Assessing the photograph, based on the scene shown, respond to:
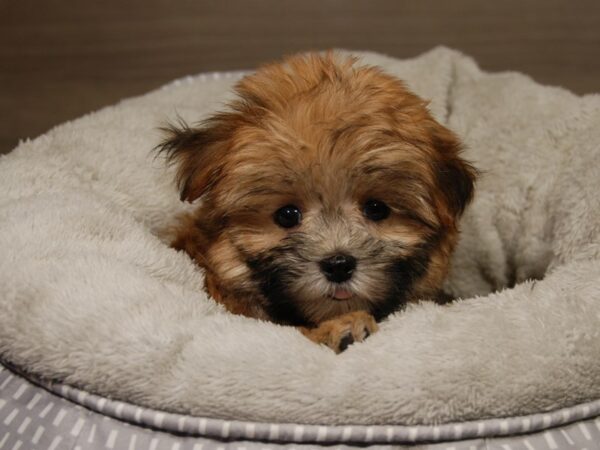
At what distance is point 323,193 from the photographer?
1.59 metres

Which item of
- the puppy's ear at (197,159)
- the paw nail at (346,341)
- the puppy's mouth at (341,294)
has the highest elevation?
the puppy's ear at (197,159)

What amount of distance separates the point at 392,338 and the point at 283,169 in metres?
0.44

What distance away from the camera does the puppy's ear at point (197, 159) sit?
1.66m

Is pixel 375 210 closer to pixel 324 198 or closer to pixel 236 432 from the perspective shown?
pixel 324 198

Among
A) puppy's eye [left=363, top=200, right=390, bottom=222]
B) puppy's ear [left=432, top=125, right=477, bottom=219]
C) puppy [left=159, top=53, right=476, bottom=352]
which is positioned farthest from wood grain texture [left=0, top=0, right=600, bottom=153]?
puppy's eye [left=363, top=200, right=390, bottom=222]

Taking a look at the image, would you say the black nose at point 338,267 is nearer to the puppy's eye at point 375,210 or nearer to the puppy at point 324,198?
the puppy at point 324,198

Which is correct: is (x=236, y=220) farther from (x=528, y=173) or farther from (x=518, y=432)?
(x=528, y=173)

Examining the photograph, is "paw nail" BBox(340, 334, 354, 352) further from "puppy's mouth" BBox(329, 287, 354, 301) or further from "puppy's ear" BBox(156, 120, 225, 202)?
"puppy's ear" BBox(156, 120, 225, 202)

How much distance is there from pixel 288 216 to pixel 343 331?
0.31 m

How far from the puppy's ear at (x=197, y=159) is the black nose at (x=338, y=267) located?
1.12 feet

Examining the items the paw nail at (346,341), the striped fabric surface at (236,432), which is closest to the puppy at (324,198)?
the paw nail at (346,341)

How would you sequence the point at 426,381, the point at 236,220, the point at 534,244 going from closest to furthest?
1. the point at 426,381
2. the point at 236,220
3. the point at 534,244

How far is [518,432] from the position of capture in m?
1.27

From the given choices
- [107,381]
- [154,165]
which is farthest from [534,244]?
[107,381]
